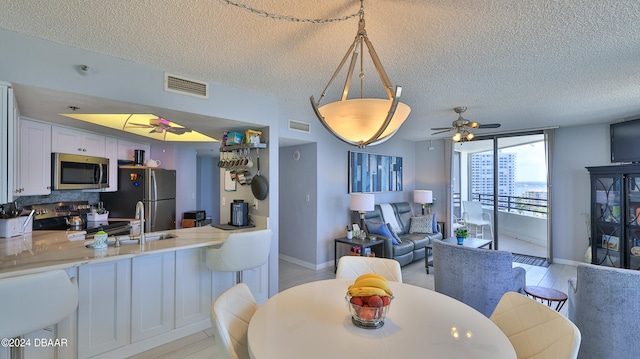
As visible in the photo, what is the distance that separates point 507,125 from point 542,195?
1.59 meters

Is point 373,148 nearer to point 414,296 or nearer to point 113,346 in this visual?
point 414,296

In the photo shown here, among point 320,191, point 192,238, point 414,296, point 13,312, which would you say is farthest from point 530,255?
point 13,312

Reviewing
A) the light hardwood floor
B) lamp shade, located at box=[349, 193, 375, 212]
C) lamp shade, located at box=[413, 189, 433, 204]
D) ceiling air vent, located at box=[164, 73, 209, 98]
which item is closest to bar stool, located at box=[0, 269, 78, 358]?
the light hardwood floor

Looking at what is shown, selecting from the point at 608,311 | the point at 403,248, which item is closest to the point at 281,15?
the point at 608,311

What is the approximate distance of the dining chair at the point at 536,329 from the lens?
117 cm

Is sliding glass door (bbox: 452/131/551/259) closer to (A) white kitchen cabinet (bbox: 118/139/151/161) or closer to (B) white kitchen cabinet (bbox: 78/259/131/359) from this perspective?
(B) white kitchen cabinet (bbox: 78/259/131/359)

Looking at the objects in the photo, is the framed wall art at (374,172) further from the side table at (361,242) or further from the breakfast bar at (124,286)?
the breakfast bar at (124,286)

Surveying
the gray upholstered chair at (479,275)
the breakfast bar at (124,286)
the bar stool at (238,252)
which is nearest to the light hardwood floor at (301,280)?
the breakfast bar at (124,286)

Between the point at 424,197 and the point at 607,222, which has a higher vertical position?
the point at 424,197

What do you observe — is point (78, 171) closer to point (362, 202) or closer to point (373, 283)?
point (362, 202)

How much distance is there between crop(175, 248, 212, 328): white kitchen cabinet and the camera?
2.62 m

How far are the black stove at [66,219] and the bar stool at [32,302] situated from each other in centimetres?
213

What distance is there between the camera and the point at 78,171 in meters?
3.72

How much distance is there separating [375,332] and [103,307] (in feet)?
7.02
